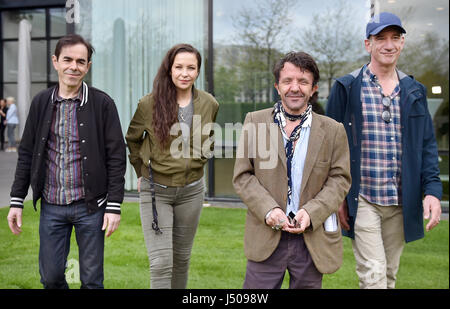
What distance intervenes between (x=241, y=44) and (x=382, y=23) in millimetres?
4428

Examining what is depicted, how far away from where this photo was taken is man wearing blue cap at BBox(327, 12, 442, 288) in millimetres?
2865

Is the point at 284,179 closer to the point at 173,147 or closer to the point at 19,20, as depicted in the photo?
the point at 173,147

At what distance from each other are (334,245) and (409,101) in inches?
40.1

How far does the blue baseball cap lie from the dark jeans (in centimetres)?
188

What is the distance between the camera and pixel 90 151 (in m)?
2.70

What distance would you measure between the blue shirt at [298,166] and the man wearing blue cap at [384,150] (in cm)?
59

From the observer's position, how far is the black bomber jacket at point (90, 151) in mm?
2695

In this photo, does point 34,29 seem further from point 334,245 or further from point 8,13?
point 334,245

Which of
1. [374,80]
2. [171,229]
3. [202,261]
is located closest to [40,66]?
[202,261]

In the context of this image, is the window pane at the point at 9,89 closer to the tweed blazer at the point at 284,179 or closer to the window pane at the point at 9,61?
the window pane at the point at 9,61

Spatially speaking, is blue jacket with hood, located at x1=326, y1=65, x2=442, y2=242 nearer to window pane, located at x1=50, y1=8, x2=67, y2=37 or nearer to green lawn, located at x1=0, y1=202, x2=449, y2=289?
green lawn, located at x1=0, y1=202, x2=449, y2=289

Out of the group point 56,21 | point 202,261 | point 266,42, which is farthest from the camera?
point 56,21

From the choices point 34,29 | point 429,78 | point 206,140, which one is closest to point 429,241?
point 429,78
